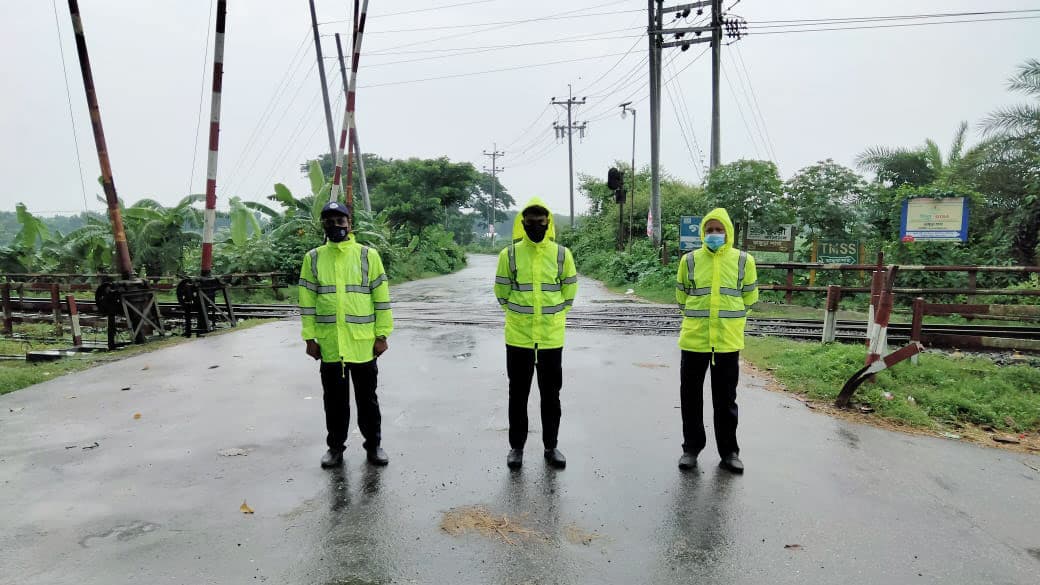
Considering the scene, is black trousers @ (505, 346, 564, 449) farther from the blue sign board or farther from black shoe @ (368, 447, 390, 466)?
the blue sign board

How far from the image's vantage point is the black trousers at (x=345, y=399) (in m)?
4.21

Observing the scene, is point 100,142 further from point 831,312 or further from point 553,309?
point 831,312

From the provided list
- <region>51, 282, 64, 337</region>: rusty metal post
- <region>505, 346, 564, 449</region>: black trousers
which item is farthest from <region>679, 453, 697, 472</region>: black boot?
<region>51, 282, 64, 337</region>: rusty metal post

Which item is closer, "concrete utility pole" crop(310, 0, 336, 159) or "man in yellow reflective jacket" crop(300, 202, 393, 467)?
"man in yellow reflective jacket" crop(300, 202, 393, 467)

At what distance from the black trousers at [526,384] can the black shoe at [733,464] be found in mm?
1209

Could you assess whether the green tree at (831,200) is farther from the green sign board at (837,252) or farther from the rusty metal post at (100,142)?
the rusty metal post at (100,142)

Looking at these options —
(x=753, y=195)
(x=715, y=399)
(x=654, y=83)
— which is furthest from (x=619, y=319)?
(x=654, y=83)

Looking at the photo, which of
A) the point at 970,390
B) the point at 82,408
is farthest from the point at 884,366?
the point at 82,408

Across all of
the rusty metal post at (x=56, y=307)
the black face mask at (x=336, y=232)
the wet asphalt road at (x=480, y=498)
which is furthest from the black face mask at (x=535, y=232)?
the rusty metal post at (x=56, y=307)

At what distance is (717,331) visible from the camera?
4117 millimetres

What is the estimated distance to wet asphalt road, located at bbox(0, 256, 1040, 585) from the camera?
2.94 meters

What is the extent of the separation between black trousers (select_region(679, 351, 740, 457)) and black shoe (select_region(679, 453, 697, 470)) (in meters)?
0.03

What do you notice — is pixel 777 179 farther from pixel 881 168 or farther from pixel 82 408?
pixel 82 408

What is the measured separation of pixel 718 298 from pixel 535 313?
1.28 m
